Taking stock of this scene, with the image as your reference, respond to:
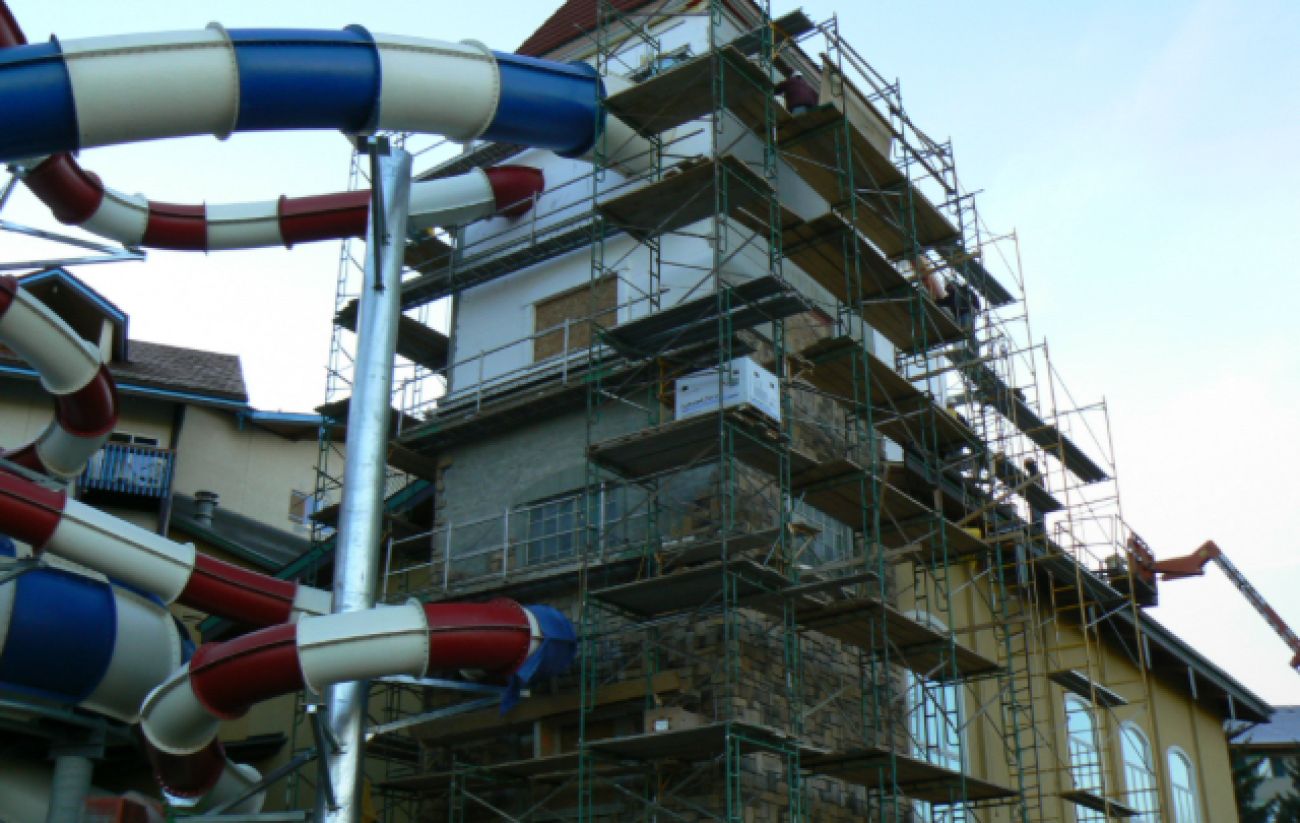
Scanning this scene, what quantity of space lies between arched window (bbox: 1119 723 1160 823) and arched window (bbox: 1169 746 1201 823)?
0.83 metres

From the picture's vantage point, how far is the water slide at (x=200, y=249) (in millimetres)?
16312

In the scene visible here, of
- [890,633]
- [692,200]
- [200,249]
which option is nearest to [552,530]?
[890,633]

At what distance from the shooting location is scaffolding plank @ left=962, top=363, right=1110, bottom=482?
25.8m

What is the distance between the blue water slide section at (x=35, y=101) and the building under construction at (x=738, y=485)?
7081mm

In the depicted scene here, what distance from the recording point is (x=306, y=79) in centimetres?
1825

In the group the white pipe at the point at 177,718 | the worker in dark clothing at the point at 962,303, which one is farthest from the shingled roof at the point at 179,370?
the worker in dark clothing at the point at 962,303

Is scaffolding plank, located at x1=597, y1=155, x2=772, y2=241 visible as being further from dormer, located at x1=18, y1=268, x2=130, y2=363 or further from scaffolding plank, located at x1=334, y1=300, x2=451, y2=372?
dormer, located at x1=18, y1=268, x2=130, y2=363

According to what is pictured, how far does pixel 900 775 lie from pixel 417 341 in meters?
11.1

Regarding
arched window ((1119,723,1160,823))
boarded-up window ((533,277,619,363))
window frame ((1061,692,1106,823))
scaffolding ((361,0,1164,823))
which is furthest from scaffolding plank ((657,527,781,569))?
arched window ((1119,723,1160,823))

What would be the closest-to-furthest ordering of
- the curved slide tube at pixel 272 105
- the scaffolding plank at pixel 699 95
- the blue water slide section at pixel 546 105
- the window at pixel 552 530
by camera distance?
the curved slide tube at pixel 272 105, the scaffolding plank at pixel 699 95, the blue water slide section at pixel 546 105, the window at pixel 552 530

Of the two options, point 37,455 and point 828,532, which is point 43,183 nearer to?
point 37,455

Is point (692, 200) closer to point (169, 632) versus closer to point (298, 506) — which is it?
point (169, 632)

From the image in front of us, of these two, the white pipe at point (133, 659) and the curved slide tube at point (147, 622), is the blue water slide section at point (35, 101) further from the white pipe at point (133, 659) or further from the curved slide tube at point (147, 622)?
the white pipe at point (133, 659)

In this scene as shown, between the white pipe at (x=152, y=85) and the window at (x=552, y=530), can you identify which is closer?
the white pipe at (x=152, y=85)
